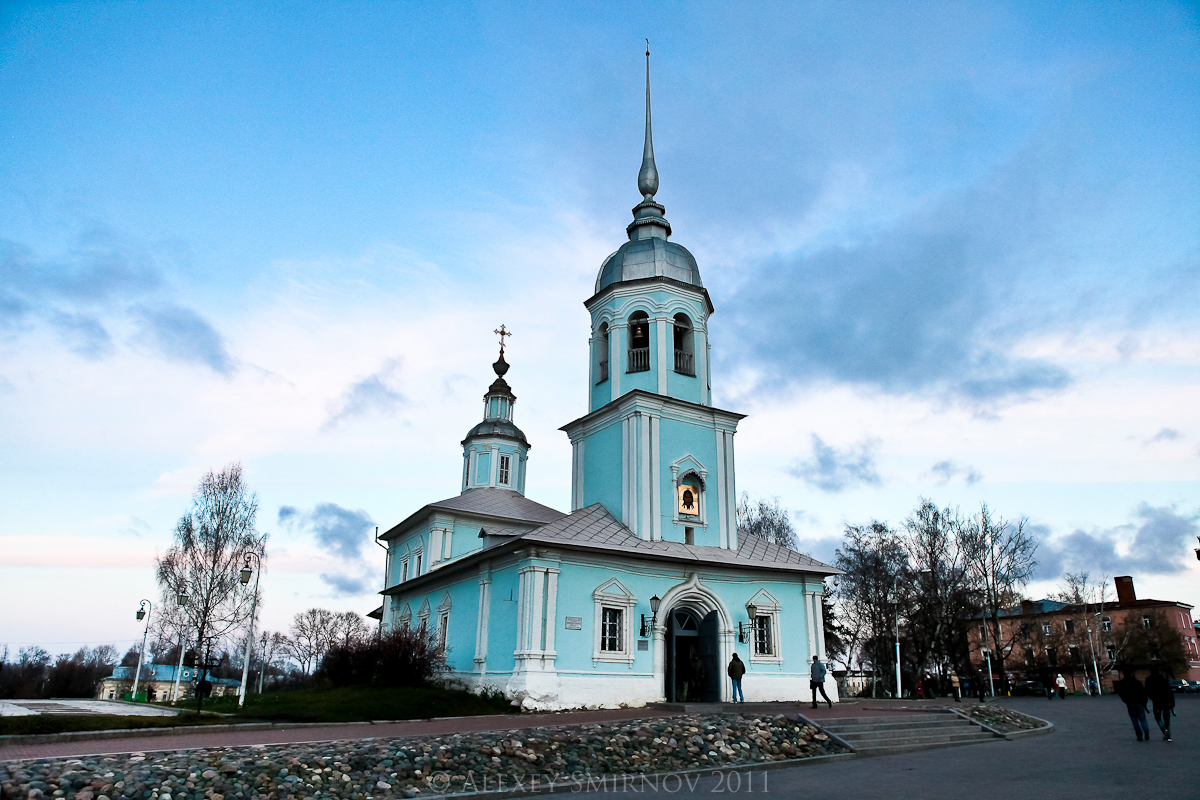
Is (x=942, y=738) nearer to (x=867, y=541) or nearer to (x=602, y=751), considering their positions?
(x=602, y=751)

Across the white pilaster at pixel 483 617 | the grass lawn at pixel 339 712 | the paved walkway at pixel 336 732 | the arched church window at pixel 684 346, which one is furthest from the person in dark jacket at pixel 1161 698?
the white pilaster at pixel 483 617

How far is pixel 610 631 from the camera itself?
19984 mm

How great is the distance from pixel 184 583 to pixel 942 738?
29382 millimetres

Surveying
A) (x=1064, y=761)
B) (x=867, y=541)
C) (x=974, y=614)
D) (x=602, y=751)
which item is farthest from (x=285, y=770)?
(x=974, y=614)

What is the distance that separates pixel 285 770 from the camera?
9000 millimetres

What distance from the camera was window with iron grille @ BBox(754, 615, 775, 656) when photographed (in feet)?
71.5

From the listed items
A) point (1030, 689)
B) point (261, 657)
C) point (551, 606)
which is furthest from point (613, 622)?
point (261, 657)

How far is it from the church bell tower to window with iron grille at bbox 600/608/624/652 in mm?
2454

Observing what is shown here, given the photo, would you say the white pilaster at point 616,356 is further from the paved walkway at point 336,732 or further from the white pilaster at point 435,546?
the white pilaster at point 435,546

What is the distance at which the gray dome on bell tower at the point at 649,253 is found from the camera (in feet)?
Result: 81.2

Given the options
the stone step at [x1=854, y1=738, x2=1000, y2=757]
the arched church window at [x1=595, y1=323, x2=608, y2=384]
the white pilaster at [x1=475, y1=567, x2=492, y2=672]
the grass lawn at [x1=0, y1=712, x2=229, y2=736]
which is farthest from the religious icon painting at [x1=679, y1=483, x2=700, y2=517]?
the grass lawn at [x1=0, y1=712, x2=229, y2=736]

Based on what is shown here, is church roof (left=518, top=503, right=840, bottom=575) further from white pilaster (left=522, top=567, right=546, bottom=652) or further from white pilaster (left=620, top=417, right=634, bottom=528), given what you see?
white pilaster (left=522, top=567, right=546, bottom=652)

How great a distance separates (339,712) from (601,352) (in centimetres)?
1321

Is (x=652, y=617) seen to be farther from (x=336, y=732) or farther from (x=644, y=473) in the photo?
(x=336, y=732)
